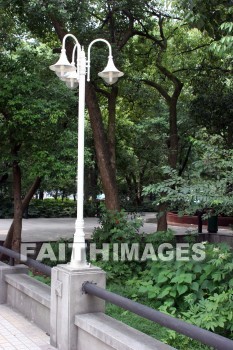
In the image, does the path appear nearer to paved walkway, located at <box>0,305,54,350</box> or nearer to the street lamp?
paved walkway, located at <box>0,305,54,350</box>

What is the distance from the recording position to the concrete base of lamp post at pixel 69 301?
5230 millimetres

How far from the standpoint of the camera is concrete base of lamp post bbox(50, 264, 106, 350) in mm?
5230

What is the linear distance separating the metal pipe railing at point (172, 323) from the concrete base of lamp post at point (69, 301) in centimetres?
16

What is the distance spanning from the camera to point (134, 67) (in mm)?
16938

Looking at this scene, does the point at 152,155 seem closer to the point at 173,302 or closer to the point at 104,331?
the point at 173,302

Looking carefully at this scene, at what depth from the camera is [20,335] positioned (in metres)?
5.96

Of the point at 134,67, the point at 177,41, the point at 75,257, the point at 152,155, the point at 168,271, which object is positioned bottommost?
the point at 168,271

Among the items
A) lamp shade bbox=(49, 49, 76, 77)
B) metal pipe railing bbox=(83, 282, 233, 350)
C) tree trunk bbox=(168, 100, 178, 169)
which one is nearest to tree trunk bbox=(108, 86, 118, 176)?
tree trunk bbox=(168, 100, 178, 169)

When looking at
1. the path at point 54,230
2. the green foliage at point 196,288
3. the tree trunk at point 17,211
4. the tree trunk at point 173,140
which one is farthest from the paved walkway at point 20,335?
the path at point 54,230

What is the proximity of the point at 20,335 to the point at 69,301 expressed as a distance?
1226 millimetres

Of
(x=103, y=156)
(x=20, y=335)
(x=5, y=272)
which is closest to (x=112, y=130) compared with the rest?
(x=103, y=156)

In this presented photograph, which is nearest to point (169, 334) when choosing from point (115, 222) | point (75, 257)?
point (75, 257)

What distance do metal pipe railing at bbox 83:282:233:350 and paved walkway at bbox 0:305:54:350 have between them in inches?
44.8

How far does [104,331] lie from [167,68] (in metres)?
14.5
